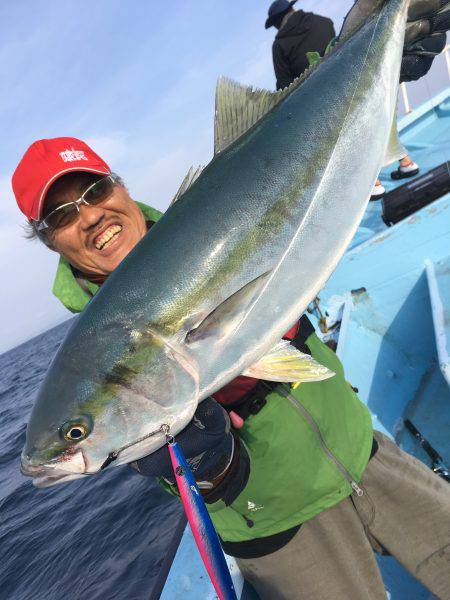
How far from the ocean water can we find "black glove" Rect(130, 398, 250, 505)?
17.6 feet

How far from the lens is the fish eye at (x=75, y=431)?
1.65 m

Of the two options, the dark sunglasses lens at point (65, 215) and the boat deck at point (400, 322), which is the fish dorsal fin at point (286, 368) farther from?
the boat deck at point (400, 322)

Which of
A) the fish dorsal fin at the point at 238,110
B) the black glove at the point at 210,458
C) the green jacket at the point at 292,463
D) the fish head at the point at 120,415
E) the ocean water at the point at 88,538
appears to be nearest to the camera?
the fish head at the point at 120,415

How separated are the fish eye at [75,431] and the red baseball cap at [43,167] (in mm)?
1336

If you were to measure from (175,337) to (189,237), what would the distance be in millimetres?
437

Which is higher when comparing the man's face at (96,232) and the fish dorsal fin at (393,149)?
the man's face at (96,232)

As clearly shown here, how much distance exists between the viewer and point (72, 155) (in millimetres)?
2443

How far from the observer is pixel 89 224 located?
237cm

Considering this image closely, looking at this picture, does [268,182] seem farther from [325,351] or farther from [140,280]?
[325,351]

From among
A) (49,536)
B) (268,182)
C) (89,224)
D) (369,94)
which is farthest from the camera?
(49,536)

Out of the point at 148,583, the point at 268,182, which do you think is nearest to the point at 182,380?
the point at 268,182

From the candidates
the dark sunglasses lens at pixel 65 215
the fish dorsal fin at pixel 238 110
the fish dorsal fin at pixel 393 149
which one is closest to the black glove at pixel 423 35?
the fish dorsal fin at pixel 393 149

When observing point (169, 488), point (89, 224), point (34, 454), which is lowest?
point (169, 488)

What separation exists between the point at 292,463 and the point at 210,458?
53 centimetres
